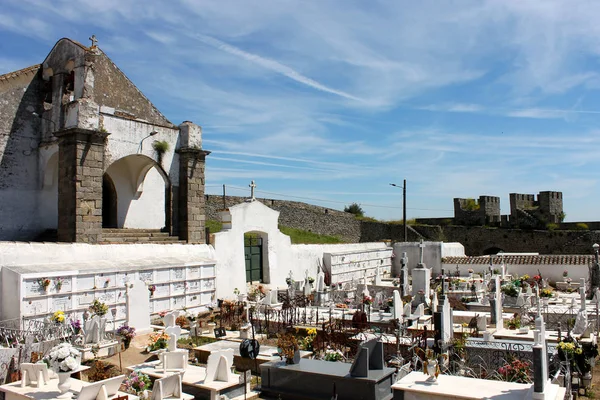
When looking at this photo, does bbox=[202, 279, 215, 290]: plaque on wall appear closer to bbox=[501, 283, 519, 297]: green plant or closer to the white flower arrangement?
the white flower arrangement

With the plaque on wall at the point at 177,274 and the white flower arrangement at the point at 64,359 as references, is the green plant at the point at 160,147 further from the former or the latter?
the white flower arrangement at the point at 64,359

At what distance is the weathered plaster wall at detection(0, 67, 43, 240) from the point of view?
61.7 feet

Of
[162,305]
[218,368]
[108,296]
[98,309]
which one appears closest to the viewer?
[218,368]

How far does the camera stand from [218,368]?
31.6 feet

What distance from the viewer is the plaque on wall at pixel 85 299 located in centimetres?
1345

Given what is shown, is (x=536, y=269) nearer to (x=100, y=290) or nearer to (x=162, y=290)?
(x=162, y=290)

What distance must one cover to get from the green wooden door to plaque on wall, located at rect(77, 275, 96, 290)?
789cm

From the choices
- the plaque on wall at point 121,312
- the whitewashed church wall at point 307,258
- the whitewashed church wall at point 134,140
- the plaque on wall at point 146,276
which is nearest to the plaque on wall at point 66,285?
the plaque on wall at point 121,312

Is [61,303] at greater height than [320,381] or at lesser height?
greater

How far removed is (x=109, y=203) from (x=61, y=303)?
934 centimetres

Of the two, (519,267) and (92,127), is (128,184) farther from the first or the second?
(519,267)

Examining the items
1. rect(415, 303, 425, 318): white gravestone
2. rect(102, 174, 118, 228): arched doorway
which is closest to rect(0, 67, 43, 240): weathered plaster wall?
rect(102, 174, 118, 228): arched doorway

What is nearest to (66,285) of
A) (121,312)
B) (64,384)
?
(121,312)

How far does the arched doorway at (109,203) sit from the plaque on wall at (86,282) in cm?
812
